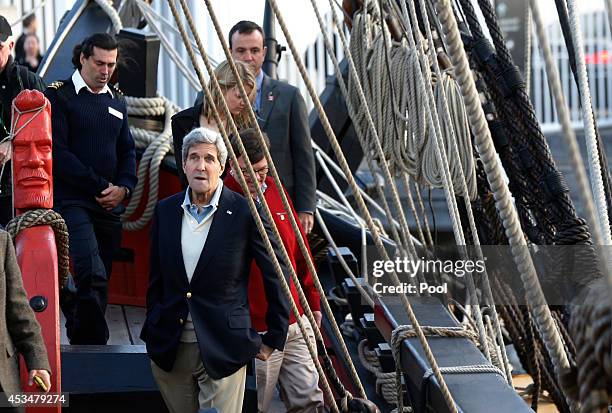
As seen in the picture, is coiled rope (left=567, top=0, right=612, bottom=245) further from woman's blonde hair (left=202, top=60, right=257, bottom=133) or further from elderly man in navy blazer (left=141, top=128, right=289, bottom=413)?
woman's blonde hair (left=202, top=60, right=257, bottom=133)

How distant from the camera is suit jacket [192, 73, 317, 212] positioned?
5133mm

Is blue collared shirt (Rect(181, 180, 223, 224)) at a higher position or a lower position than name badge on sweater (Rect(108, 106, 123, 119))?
lower

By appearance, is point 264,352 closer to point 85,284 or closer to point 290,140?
point 85,284

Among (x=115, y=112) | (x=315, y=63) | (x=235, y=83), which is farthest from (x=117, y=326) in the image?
(x=315, y=63)

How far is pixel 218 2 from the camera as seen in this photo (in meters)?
8.64

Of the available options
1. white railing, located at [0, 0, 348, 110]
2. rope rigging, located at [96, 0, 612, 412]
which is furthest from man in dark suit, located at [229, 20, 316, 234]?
white railing, located at [0, 0, 348, 110]

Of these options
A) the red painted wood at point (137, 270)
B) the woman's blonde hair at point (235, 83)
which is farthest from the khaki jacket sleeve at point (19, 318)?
the red painted wood at point (137, 270)

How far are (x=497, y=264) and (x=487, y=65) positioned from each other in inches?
37.5

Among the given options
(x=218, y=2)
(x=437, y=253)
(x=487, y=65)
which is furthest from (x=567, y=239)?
(x=218, y=2)

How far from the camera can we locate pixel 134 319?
5.93 metres

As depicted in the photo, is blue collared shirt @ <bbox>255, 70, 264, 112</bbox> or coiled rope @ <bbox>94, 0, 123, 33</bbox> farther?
coiled rope @ <bbox>94, 0, 123, 33</bbox>

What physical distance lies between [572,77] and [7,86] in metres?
11.6

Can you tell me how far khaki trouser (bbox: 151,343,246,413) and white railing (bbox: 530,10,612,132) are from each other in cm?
1198

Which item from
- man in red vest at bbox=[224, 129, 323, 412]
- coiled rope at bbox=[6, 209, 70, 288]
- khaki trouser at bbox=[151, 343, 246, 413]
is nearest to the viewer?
khaki trouser at bbox=[151, 343, 246, 413]
